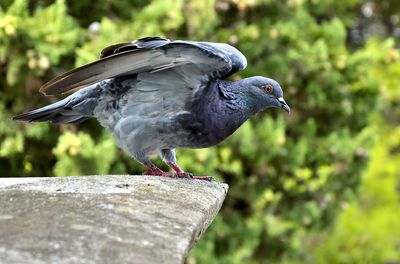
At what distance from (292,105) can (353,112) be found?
71 cm

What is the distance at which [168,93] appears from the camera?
405 centimetres

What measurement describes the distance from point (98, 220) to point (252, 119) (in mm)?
4722

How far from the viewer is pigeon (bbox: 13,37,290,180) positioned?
380cm

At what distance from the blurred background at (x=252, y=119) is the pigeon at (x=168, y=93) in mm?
1163

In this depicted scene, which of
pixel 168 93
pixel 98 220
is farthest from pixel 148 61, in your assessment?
pixel 98 220

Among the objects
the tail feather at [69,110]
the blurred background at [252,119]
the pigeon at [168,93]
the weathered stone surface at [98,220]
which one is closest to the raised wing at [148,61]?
the pigeon at [168,93]

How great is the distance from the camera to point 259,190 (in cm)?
710

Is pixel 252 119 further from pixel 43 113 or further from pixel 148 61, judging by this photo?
pixel 148 61

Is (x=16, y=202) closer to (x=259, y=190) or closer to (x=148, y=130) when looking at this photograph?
(x=148, y=130)

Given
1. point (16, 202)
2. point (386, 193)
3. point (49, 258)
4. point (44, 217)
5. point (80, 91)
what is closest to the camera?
point (49, 258)

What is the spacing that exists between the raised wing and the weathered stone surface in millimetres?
661

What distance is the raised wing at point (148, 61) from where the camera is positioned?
146 inches

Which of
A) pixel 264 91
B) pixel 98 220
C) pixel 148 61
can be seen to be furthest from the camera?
pixel 264 91

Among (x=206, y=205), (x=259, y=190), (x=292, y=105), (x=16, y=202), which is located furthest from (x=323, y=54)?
(x=16, y=202)
